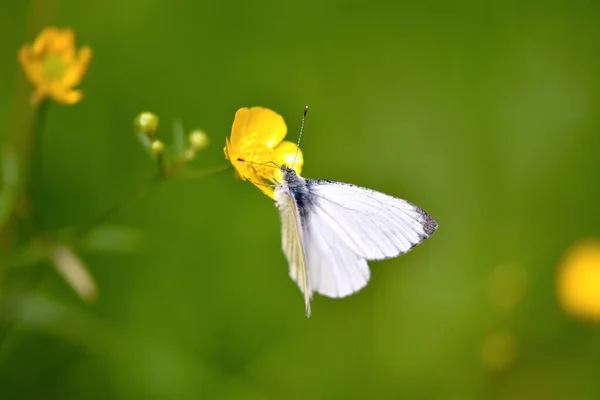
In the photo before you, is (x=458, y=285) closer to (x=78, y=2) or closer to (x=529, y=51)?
(x=529, y=51)

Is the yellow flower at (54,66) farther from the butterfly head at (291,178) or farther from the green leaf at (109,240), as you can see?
the butterfly head at (291,178)

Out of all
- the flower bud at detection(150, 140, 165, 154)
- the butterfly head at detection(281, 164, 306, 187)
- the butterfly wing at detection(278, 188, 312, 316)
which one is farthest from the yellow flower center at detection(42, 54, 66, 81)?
the butterfly wing at detection(278, 188, 312, 316)

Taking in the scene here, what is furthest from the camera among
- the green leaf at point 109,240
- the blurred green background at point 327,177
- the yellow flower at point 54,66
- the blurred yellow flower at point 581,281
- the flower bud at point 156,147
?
the blurred yellow flower at point 581,281

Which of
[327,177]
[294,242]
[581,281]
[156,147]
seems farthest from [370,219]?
[581,281]

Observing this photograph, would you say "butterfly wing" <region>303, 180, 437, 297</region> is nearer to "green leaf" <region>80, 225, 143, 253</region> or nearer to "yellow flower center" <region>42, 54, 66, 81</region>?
"green leaf" <region>80, 225, 143, 253</region>

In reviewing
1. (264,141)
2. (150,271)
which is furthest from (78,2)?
(264,141)

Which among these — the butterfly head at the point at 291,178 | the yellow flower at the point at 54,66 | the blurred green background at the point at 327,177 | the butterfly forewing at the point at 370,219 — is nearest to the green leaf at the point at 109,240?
the blurred green background at the point at 327,177
